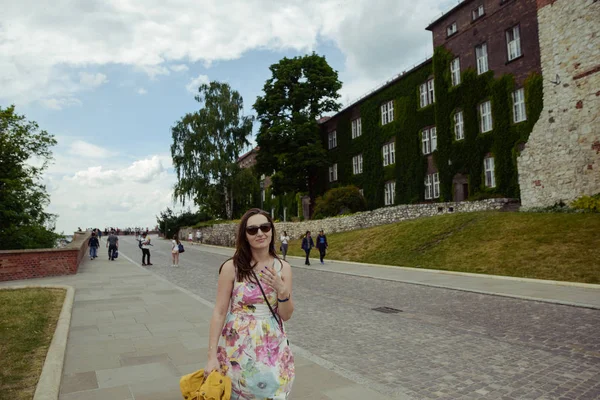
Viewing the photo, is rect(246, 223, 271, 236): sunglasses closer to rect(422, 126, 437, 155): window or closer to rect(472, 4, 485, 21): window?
rect(472, 4, 485, 21): window

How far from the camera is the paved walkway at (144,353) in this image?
4746mm

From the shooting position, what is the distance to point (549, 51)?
2303 cm

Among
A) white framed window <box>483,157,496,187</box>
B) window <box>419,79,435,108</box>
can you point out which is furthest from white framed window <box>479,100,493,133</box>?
window <box>419,79,435,108</box>

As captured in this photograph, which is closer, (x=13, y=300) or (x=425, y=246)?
(x=13, y=300)

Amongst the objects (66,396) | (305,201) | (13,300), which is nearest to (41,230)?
(13,300)

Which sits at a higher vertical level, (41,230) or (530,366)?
(41,230)

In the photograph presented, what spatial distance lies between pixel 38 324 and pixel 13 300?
375 cm

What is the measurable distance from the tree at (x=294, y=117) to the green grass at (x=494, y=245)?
15.9 metres

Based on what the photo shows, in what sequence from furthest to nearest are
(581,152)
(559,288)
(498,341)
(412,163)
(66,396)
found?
(412,163)
(581,152)
(559,288)
(498,341)
(66,396)

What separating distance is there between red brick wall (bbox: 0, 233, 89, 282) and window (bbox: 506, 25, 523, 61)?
26193 mm

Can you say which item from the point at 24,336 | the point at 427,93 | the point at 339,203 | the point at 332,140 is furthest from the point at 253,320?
the point at 332,140

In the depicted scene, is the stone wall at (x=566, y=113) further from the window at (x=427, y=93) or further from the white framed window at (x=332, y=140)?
the white framed window at (x=332, y=140)

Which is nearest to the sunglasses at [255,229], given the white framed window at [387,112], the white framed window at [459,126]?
the white framed window at [459,126]

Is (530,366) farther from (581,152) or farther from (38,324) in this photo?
(581,152)
